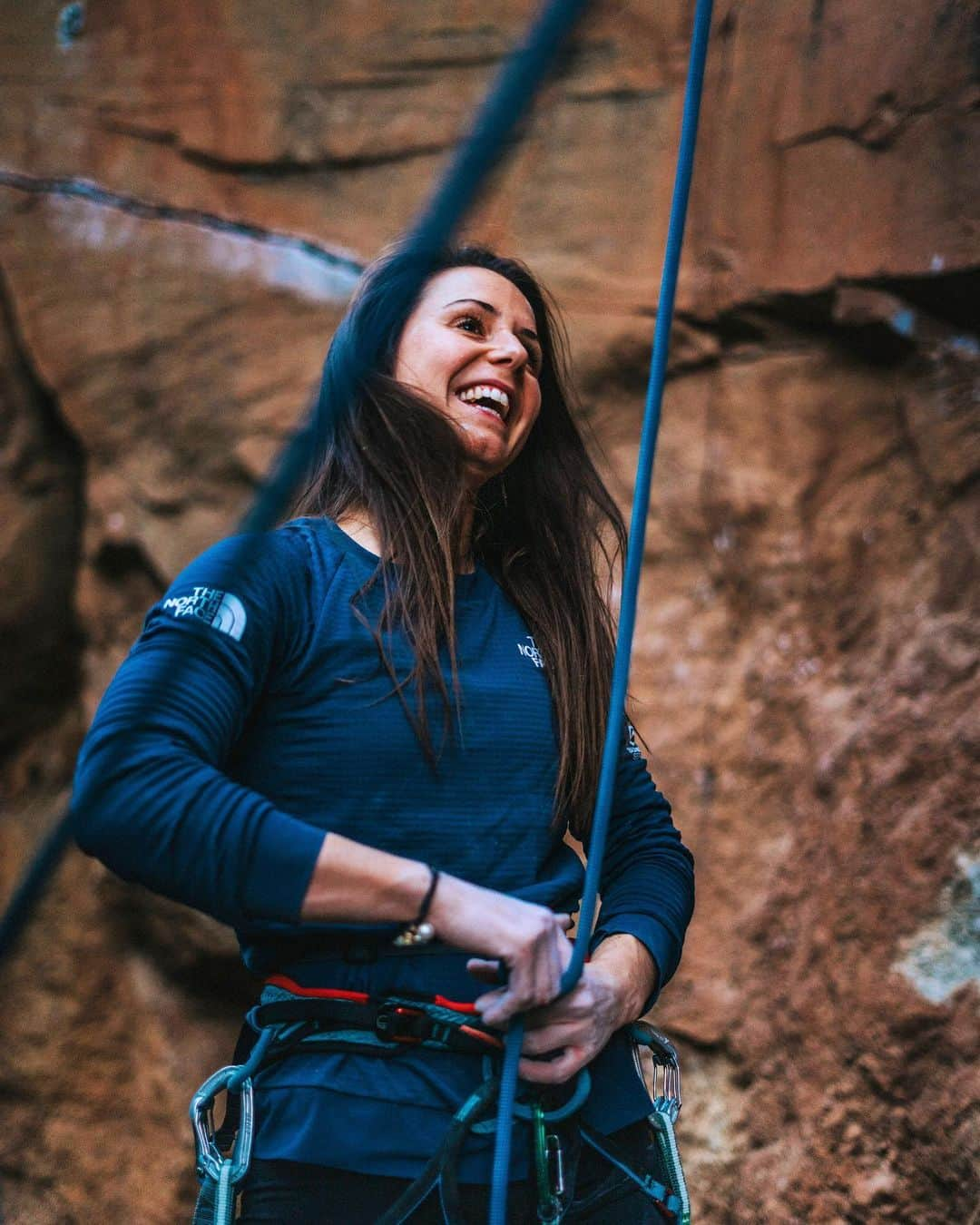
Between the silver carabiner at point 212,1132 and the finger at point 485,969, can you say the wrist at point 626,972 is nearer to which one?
the finger at point 485,969

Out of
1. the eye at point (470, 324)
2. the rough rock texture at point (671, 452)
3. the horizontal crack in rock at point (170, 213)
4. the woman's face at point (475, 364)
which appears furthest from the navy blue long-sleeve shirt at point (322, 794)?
the horizontal crack in rock at point (170, 213)

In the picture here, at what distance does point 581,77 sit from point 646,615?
143 centimetres

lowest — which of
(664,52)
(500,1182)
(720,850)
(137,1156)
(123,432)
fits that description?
(137,1156)

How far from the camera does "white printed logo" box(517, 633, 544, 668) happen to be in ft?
4.49

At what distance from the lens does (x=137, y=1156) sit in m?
3.33

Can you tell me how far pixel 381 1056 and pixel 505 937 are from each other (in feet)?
0.60

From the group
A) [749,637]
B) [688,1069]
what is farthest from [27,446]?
[688,1069]

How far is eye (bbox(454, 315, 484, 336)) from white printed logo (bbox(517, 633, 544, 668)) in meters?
0.40

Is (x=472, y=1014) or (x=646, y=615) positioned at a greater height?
(x=472, y=1014)

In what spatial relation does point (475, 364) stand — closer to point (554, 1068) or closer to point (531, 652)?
point (531, 652)

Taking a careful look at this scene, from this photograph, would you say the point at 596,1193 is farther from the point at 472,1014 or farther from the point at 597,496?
the point at 597,496

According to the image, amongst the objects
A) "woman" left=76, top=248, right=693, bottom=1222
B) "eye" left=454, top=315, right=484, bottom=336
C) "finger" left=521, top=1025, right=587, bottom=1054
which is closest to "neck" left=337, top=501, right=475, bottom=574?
"woman" left=76, top=248, right=693, bottom=1222

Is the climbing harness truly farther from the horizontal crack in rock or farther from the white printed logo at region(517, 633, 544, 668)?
the horizontal crack in rock

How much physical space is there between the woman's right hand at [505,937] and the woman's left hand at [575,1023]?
0.06 ft
